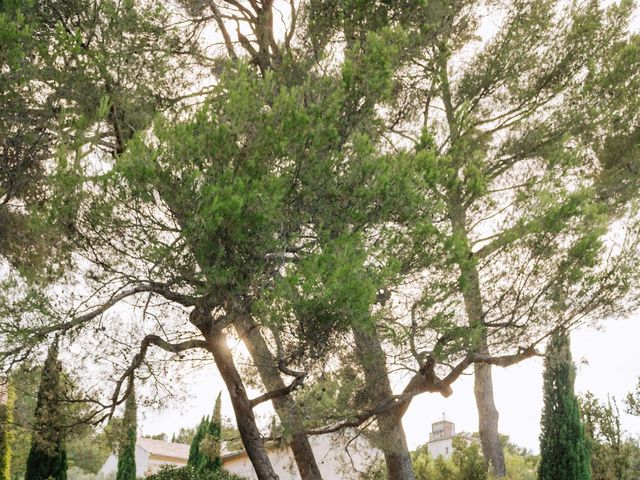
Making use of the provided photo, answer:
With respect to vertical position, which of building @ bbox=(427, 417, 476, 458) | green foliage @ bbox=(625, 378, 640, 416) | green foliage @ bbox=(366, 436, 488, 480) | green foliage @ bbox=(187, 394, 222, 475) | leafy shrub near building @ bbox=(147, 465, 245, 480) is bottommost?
leafy shrub near building @ bbox=(147, 465, 245, 480)

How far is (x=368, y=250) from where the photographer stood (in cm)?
629

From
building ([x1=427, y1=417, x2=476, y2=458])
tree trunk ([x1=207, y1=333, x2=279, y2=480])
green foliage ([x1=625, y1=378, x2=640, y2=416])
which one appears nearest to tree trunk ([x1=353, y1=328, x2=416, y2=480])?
tree trunk ([x1=207, y1=333, x2=279, y2=480])

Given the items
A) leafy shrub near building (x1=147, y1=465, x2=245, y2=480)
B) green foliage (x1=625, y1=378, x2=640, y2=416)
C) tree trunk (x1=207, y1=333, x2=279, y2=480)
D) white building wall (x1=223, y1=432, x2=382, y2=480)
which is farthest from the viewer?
green foliage (x1=625, y1=378, x2=640, y2=416)

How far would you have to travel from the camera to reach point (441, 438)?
28.9m

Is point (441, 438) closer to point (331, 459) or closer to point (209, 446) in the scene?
point (331, 459)

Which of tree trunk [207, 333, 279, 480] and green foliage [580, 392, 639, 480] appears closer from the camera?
tree trunk [207, 333, 279, 480]

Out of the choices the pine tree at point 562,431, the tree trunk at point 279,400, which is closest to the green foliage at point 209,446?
the tree trunk at point 279,400

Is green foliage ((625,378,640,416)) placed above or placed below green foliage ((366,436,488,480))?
above

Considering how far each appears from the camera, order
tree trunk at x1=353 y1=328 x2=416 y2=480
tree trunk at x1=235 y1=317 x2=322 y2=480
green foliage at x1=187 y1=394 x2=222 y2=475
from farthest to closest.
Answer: green foliage at x1=187 y1=394 x2=222 y2=475 < tree trunk at x1=353 y1=328 x2=416 y2=480 < tree trunk at x1=235 y1=317 x2=322 y2=480

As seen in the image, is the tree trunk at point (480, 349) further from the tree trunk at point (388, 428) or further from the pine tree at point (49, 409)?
the pine tree at point (49, 409)

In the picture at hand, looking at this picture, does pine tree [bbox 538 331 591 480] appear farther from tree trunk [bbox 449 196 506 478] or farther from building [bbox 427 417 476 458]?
building [bbox 427 417 476 458]

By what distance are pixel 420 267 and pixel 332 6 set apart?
Answer: 11.7 ft

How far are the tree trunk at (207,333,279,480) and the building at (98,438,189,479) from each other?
78.0 feet

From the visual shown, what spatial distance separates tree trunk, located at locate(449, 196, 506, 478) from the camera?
6.93 m
